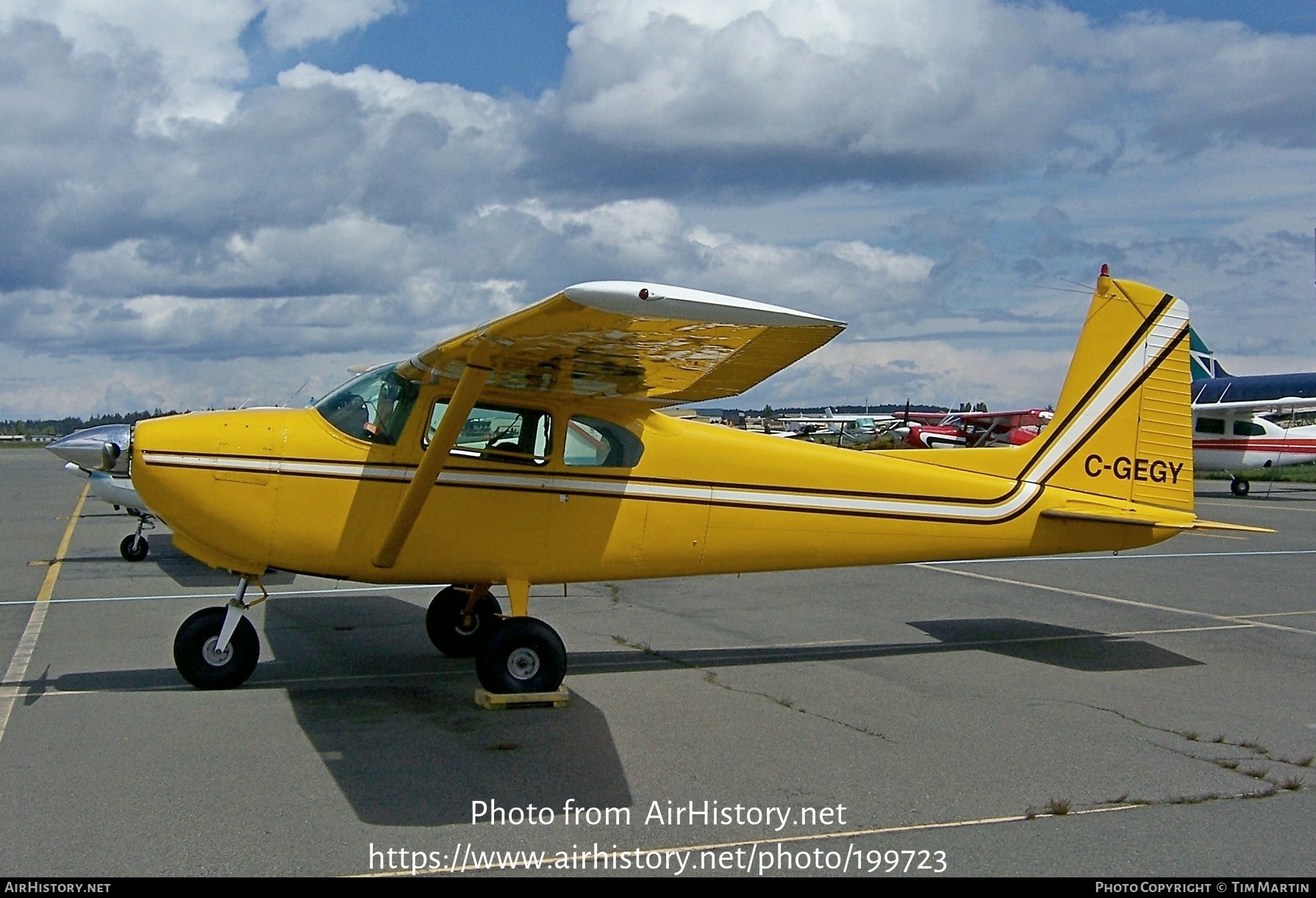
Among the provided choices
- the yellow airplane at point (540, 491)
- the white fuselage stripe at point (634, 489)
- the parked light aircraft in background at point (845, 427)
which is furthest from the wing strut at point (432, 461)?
the parked light aircraft in background at point (845, 427)

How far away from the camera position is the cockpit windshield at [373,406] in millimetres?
7266

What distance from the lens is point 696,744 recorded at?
6125 millimetres

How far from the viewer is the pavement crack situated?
21.2ft

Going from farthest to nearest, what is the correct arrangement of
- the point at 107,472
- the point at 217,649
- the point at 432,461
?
the point at 107,472 < the point at 217,649 < the point at 432,461

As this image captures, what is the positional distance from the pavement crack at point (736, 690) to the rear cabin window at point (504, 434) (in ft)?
6.51

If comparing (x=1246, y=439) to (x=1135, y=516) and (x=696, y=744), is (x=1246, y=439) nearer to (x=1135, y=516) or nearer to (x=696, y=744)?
(x=1135, y=516)

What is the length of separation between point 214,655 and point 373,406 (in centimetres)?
194

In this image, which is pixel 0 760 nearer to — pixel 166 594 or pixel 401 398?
pixel 401 398

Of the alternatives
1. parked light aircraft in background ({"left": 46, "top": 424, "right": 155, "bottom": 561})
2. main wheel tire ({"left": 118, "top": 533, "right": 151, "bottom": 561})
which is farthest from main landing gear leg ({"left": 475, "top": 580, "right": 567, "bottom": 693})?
main wheel tire ({"left": 118, "top": 533, "right": 151, "bottom": 561})

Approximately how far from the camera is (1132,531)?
8828 millimetres

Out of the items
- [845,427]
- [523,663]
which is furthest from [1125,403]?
[845,427]

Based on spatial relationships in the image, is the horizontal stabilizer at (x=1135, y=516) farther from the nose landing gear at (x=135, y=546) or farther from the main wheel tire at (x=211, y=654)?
Result: the nose landing gear at (x=135, y=546)

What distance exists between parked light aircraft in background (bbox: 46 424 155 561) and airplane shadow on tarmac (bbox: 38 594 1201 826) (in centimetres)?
363

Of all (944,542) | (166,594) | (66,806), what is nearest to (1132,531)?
(944,542)
